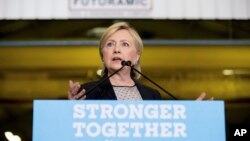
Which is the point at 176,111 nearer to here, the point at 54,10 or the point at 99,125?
the point at 99,125

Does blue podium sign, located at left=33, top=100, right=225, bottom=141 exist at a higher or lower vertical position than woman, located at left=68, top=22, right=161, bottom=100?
lower

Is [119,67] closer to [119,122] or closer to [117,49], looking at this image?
[117,49]

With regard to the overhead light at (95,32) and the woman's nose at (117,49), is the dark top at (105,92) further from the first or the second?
the overhead light at (95,32)

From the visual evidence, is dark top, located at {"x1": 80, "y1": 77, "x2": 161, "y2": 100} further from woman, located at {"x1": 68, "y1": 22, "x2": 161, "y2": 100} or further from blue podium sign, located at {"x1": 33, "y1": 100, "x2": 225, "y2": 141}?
blue podium sign, located at {"x1": 33, "y1": 100, "x2": 225, "y2": 141}

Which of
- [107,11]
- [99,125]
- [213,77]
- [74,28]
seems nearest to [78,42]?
[74,28]

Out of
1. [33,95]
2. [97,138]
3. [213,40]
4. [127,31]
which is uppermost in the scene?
[213,40]

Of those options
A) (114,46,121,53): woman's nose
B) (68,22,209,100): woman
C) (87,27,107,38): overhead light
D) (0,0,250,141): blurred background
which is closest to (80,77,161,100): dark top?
(68,22,209,100): woman

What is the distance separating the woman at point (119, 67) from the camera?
2.30m

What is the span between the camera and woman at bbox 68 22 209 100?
230 cm

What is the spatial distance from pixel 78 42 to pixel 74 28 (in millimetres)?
168

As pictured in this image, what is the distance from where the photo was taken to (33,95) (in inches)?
221

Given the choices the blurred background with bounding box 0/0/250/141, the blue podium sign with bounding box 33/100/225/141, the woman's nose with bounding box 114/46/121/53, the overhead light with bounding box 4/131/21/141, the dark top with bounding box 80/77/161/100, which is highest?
the blurred background with bounding box 0/0/250/141

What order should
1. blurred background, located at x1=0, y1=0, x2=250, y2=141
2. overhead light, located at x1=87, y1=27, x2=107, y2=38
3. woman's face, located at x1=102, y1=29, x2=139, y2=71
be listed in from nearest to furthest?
1. woman's face, located at x1=102, y1=29, x2=139, y2=71
2. blurred background, located at x1=0, y1=0, x2=250, y2=141
3. overhead light, located at x1=87, y1=27, x2=107, y2=38

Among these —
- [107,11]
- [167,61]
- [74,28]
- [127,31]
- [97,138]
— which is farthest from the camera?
[167,61]
